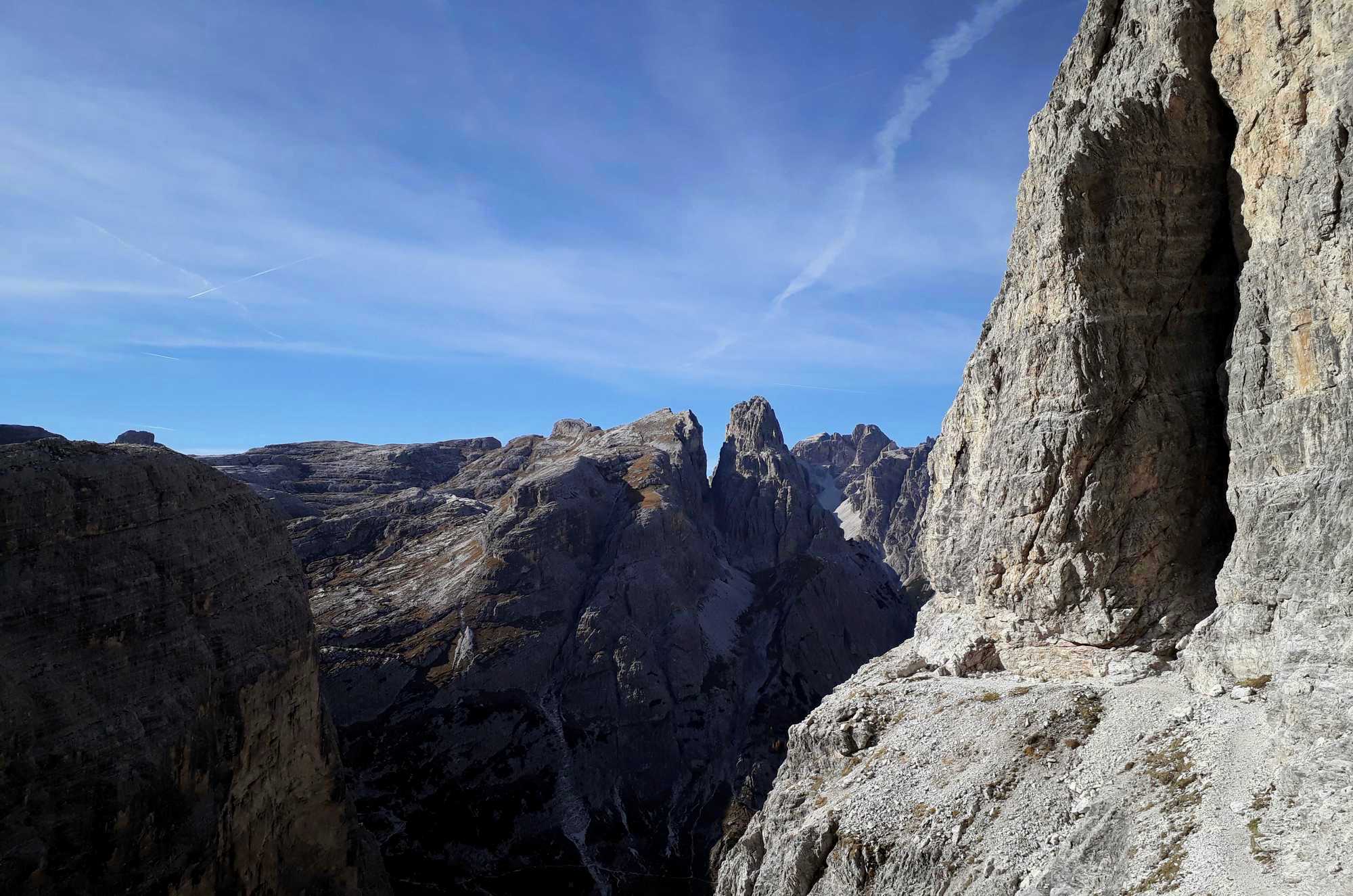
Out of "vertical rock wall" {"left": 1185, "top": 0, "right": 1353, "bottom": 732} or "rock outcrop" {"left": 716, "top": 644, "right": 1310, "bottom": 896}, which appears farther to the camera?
"vertical rock wall" {"left": 1185, "top": 0, "right": 1353, "bottom": 732}

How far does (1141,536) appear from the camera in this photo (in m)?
35.6

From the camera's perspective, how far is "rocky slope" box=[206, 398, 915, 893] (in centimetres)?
7419

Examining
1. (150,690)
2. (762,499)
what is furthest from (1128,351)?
(762,499)

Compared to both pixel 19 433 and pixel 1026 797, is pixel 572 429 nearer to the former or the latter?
pixel 19 433

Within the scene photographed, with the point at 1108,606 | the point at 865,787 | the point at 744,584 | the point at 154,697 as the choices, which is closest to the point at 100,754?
the point at 154,697

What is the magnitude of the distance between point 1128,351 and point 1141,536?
8827 mm

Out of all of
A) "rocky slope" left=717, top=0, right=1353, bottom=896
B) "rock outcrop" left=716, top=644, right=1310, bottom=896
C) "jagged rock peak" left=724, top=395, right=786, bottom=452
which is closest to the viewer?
"rock outcrop" left=716, top=644, right=1310, bottom=896

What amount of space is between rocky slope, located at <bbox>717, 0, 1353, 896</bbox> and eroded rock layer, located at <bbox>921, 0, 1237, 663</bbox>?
0.38 feet

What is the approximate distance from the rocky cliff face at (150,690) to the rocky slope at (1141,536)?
983 inches

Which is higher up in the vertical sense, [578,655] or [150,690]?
[150,690]

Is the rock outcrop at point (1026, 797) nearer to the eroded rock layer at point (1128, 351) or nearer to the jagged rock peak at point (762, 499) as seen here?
the eroded rock layer at point (1128, 351)

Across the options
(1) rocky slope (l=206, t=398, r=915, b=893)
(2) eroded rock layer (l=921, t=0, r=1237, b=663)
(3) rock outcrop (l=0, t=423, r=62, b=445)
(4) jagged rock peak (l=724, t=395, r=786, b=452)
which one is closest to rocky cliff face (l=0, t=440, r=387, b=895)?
(1) rocky slope (l=206, t=398, r=915, b=893)

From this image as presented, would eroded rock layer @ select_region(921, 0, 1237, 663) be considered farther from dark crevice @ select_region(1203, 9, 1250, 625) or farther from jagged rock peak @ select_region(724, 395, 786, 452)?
jagged rock peak @ select_region(724, 395, 786, 452)

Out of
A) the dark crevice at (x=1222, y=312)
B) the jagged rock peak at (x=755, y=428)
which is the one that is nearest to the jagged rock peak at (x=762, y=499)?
the jagged rock peak at (x=755, y=428)
